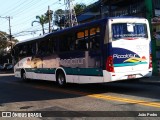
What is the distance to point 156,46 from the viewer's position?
24.8m

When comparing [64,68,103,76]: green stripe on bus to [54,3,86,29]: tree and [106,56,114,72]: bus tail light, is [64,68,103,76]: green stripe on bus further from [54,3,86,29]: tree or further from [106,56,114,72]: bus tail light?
[54,3,86,29]: tree

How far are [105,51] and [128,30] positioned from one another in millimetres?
1421

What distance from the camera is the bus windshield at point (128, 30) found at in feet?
43.5

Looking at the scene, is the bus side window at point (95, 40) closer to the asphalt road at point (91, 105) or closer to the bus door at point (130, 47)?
the bus door at point (130, 47)

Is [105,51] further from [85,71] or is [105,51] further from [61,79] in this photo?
[61,79]

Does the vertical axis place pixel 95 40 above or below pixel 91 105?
above

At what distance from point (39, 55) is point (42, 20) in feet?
146

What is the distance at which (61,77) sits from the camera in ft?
56.1

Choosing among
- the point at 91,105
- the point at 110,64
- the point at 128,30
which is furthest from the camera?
the point at 128,30

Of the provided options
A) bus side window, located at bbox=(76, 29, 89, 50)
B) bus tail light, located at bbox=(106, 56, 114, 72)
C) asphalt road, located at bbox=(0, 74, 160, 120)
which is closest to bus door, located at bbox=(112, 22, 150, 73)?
bus tail light, located at bbox=(106, 56, 114, 72)

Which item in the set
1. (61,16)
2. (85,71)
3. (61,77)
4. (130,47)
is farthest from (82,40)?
(61,16)

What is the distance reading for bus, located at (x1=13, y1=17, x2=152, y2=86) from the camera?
1316 cm

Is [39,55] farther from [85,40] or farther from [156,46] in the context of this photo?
[156,46]

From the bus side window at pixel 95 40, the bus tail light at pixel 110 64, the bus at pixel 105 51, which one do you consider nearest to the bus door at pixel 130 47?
the bus at pixel 105 51
